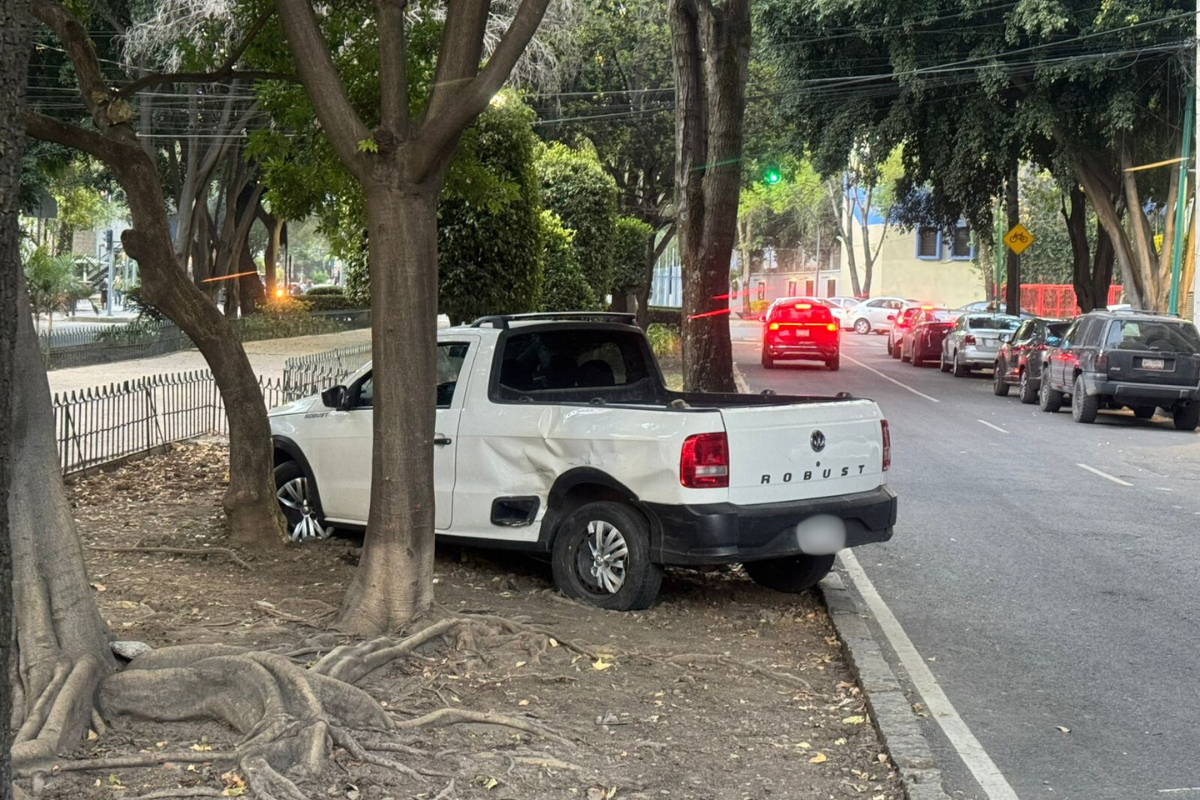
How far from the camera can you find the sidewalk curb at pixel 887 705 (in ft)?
17.9

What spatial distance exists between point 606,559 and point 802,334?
2630 cm

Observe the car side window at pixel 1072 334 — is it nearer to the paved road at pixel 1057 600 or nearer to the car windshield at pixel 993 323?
the paved road at pixel 1057 600

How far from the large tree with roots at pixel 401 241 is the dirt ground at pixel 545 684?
1.09 feet

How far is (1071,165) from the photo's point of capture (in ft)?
105

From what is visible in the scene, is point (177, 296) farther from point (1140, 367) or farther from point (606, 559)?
point (1140, 367)

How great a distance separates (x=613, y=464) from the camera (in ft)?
26.7

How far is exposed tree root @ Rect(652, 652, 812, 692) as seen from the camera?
7.01 m

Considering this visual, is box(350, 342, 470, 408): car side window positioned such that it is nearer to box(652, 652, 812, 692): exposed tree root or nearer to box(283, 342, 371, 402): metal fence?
box(652, 652, 812, 692): exposed tree root

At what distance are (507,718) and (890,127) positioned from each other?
29116mm

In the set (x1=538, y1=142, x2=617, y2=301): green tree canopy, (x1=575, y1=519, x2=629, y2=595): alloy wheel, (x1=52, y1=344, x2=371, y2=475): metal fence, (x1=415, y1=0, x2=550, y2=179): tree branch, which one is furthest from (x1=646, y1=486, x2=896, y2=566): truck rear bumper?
(x1=538, y1=142, x2=617, y2=301): green tree canopy

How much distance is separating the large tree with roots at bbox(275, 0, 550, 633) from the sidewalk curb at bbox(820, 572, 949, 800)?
2.34 meters

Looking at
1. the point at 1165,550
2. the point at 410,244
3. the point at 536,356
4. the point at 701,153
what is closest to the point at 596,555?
the point at 536,356

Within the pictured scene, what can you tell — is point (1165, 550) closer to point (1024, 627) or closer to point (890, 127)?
point (1024, 627)

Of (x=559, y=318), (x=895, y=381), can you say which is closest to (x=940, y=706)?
(x=559, y=318)
